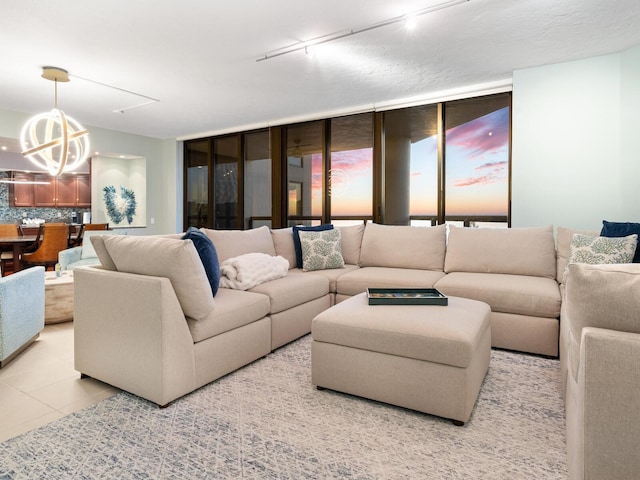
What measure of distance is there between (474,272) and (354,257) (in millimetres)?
1305

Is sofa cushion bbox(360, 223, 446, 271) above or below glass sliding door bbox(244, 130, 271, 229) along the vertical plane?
below

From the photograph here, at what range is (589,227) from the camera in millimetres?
3834

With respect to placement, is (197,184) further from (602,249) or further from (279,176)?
(602,249)

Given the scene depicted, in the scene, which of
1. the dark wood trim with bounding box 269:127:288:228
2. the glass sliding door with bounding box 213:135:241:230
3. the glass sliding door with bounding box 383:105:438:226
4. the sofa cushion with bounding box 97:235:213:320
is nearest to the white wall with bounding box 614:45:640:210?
the glass sliding door with bounding box 383:105:438:226

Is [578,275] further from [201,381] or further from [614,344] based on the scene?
[201,381]

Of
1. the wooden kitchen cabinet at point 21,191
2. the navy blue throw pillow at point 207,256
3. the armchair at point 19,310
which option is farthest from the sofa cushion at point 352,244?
the wooden kitchen cabinet at point 21,191

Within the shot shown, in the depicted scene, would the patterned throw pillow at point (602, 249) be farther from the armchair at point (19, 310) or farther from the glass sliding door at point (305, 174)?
the armchair at point (19, 310)

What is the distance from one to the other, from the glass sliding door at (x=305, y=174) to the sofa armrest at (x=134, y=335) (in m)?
4.04

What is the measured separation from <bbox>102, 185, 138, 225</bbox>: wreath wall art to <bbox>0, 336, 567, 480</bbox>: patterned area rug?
5973 millimetres

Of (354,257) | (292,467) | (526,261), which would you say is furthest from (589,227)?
(292,467)

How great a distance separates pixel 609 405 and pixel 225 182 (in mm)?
6702

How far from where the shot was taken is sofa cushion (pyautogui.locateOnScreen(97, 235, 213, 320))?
6.80 feet

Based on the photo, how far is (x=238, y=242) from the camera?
356 cm

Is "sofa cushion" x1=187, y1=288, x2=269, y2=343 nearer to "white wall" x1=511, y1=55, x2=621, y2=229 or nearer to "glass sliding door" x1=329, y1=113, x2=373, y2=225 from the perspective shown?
"white wall" x1=511, y1=55, x2=621, y2=229
